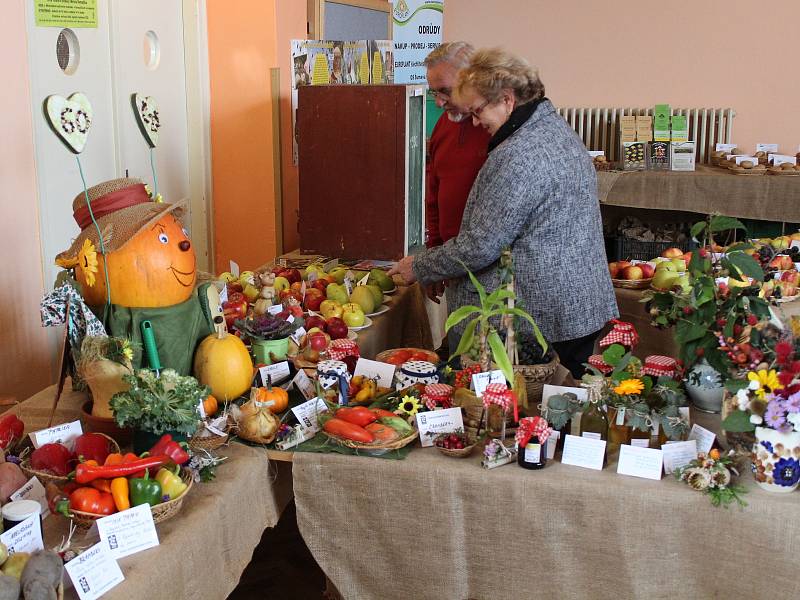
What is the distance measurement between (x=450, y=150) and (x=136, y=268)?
125 cm

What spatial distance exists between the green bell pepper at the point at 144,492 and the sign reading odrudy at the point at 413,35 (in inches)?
182

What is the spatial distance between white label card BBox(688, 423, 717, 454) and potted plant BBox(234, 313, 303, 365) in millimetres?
1067

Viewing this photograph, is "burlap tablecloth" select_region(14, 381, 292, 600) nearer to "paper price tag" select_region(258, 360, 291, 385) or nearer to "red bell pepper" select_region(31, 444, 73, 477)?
"red bell pepper" select_region(31, 444, 73, 477)

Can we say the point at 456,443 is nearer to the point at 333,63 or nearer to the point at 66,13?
the point at 66,13

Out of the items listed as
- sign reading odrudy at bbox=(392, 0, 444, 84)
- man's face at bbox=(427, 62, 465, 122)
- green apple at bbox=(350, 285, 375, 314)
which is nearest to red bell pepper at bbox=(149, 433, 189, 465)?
green apple at bbox=(350, 285, 375, 314)

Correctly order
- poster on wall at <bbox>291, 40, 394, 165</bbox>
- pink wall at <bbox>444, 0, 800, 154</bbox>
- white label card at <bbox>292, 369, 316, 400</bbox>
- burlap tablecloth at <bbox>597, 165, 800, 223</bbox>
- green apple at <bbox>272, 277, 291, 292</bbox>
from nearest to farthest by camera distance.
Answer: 1. white label card at <bbox>292, 369, 316, 400</bbox>
2. green apple at <bbox>272, 277, 291, 292</bbox>
3. poster on wall at <bbox>291, 40, 394, 165</bbox>
4. burlap tablecloth at <bbox>597, 165, 800, 223</bbox>
5. pink wall at <bbox>444, 0, 800, 154</bbox>

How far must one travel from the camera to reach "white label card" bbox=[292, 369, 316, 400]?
2123 millimetres

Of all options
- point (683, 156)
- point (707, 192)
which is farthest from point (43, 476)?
point (683, 156)

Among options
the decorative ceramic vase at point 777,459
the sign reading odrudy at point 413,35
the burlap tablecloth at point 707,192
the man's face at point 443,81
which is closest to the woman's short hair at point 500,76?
the man's face at point 443,81

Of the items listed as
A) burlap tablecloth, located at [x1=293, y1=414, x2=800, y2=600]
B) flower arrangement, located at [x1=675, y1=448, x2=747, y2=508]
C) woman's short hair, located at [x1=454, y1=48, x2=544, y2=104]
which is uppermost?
woman's short hair, located at [x1=454, y1=48, x2=544, y2=104]

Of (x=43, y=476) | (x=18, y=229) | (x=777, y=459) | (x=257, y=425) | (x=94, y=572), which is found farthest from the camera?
(x=18, y=229)

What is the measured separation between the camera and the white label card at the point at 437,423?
1883 millimetres

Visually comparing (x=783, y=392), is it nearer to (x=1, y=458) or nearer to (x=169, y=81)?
(x=1, y=458)

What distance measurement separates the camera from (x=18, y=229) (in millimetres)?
2738
